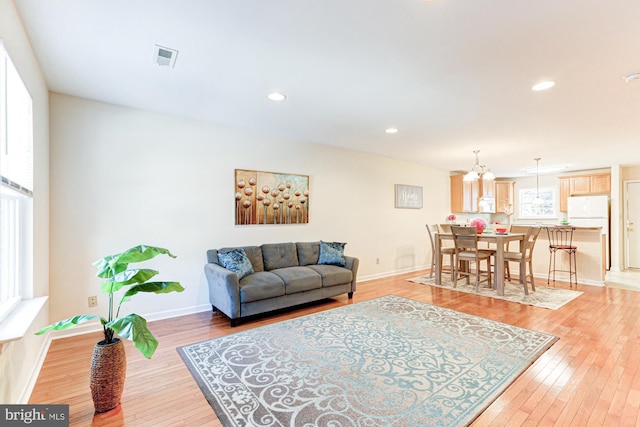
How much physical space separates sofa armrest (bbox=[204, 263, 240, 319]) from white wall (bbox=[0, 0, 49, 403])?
153 centimetres

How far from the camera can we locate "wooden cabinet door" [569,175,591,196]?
23.9 ft

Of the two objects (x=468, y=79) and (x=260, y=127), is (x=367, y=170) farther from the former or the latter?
(x=468, y=79)

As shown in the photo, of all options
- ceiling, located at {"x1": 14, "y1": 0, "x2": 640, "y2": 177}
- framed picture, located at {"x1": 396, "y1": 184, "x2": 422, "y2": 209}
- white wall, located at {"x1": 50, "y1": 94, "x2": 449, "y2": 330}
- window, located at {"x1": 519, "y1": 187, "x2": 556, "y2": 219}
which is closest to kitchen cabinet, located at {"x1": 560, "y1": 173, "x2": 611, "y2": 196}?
window, located at {"x1": 519, "y1": 187, "x2": 556, "y2": 219}

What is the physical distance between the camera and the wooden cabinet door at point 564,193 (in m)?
7.61

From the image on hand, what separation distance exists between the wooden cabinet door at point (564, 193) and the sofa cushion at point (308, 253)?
6.99 m

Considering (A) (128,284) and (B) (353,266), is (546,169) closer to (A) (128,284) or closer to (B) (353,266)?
(B) (353,266)

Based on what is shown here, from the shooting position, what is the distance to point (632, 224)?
6.95 meters

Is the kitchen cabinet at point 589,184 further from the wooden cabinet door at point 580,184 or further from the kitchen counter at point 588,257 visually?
the kitchen counter at point 588,257

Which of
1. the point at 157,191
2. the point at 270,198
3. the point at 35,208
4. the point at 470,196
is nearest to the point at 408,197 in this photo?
the point at 470,196

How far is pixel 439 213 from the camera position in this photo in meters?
7.71

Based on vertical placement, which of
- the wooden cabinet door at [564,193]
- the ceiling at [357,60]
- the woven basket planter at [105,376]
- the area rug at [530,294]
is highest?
the ceiling at [357,60]

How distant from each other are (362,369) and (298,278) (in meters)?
1.67

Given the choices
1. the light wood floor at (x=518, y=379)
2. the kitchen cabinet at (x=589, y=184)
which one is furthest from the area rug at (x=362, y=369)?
the kitchen cabinet at (x=589, y=184)

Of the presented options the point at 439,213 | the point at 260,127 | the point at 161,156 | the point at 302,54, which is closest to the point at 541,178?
the point at 439,213
